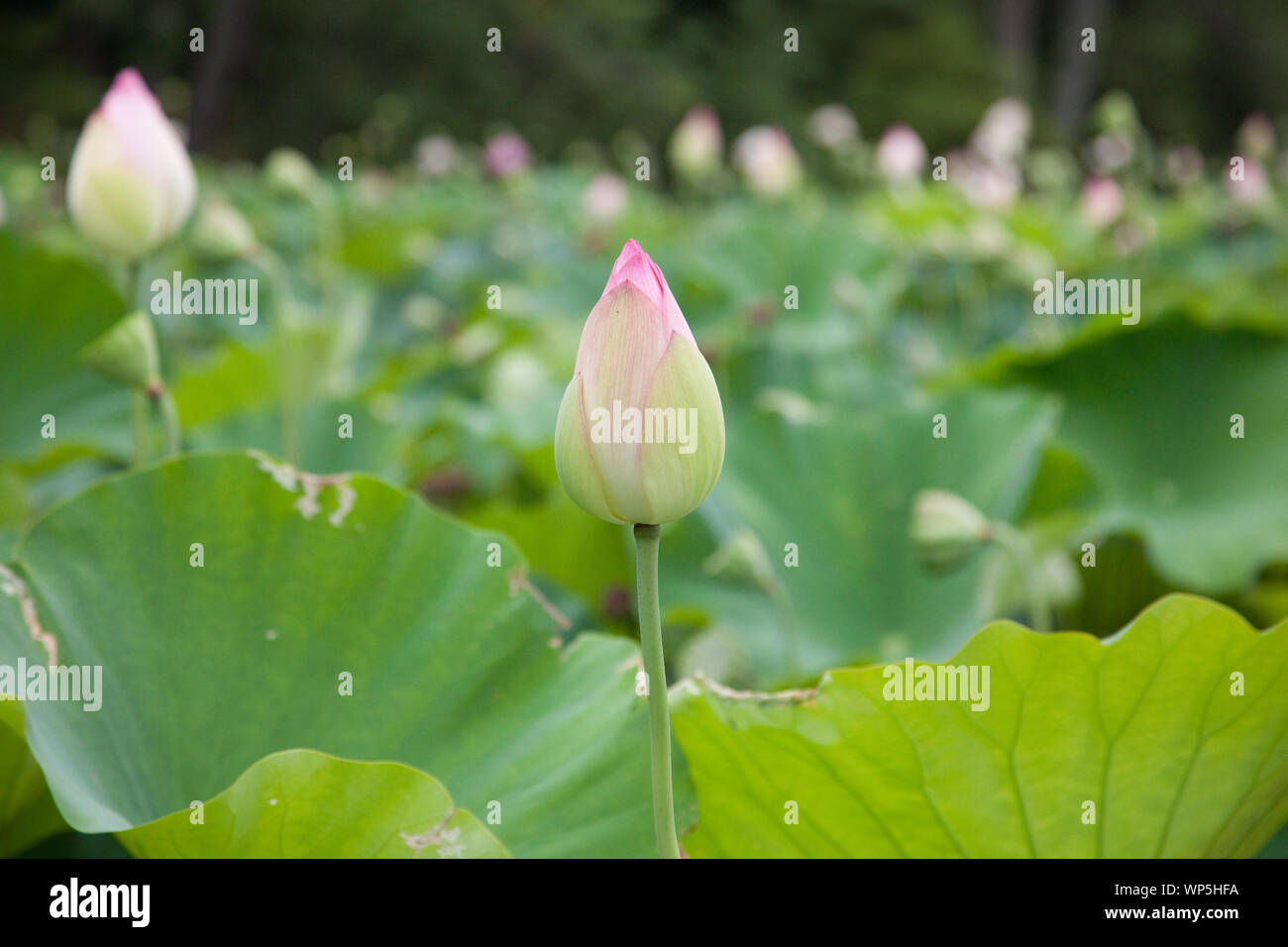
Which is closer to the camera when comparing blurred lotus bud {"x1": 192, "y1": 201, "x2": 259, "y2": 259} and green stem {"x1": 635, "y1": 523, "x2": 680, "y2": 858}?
green stem {"x1": 635, "y1": 523, "x2": 680, "y2": 858}

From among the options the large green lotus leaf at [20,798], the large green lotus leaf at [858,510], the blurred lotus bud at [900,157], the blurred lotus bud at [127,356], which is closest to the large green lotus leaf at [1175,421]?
the large green lotus leaf at [858,510]

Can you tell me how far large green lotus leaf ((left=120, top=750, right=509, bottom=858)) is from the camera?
438mm

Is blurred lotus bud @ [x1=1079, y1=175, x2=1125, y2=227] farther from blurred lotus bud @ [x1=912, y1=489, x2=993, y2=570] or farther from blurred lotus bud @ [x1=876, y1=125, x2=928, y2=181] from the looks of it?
blurred lotus bud @ [x1=912, y1=489, x2=993, y2=570]

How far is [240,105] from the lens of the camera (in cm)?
1041

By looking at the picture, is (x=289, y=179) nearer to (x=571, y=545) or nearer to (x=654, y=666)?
(x=571, y=545)

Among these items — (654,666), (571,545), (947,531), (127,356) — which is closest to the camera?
(654,666)

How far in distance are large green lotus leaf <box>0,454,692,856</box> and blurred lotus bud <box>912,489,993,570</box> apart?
0.28 meters

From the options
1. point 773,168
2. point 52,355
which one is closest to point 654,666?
point 52,355

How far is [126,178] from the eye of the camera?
783mm

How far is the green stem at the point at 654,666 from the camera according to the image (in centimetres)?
39

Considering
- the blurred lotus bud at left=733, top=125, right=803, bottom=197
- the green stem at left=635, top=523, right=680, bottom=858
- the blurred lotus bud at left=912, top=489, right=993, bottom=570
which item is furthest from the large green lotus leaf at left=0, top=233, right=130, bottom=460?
the blurred lotus bud at left=733, top=125, right=803, bottom=197

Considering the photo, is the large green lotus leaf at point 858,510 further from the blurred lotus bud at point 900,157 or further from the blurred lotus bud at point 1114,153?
the blurred lotus bud at point 900,157

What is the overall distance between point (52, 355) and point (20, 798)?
2.33 ft
